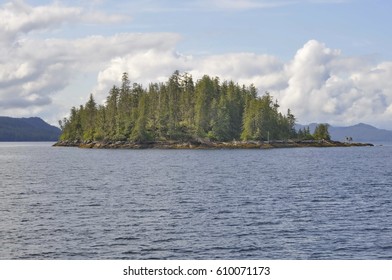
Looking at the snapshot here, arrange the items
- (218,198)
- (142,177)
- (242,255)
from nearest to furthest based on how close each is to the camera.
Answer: (242,255) → (218,198) → (142,177)

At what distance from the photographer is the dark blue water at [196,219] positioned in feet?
137

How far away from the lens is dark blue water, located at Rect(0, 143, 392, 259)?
41.8 m

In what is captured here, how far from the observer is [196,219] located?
5519cm

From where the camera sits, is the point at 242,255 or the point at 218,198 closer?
the point at 242,255
